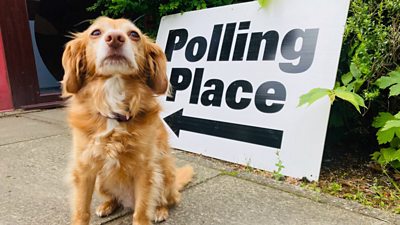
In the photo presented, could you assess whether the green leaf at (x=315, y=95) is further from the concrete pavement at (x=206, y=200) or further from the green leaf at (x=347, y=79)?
the concrete pavement at (x=206, y=200)

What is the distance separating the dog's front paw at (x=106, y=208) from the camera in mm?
2150

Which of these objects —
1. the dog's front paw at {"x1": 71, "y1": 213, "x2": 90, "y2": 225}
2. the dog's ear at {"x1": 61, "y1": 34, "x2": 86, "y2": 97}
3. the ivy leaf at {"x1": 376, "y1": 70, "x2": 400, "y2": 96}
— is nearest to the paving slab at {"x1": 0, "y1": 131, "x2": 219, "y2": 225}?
the dog's front paw at {"x1": 71, "y1": 213, "x2": 90, "y2": 225}

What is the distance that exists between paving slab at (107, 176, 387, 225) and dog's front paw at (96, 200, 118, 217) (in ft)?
0.39

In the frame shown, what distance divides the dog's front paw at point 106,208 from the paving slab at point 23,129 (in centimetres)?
193

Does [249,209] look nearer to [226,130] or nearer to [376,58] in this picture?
[226,130]

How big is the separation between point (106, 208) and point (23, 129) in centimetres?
243

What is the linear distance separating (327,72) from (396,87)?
1.57 feet

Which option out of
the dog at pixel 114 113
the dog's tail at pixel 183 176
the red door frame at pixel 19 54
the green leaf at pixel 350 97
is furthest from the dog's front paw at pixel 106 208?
the red door frame at pixel 19 54

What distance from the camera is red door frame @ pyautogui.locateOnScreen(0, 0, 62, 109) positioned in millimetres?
4746

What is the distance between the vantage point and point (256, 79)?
119 inches

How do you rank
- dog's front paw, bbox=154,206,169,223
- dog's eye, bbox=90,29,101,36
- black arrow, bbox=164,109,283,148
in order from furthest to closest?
black arrow, bbox=164,109,283,148 < dog's front paw, bbox=154,206,169,223 < dog's eye, bbox=90,29,101,36

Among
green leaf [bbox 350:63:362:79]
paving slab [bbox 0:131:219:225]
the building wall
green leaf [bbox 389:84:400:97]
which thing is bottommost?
paving slab [bbox 0:131:219:225]

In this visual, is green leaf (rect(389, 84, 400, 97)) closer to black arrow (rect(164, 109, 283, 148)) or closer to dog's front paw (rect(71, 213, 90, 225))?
black arrow (rect(164, 109, 283, 148))

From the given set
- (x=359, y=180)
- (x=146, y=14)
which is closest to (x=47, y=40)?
(x=146, y=14)
